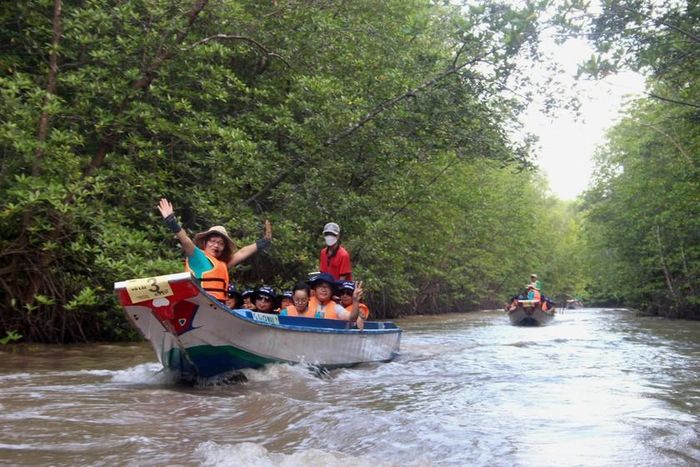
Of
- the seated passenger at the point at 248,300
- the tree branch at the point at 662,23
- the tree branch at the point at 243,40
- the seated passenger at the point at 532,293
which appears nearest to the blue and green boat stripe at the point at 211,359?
A: the seated passenger at the point at 248,300

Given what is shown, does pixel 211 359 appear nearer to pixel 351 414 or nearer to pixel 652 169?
pixel 351 414

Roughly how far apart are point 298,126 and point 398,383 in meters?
5.57

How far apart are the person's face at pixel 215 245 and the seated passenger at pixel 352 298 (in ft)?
6.82

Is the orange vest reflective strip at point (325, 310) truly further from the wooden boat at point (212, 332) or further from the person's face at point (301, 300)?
the wooden boat at point (212, 332)

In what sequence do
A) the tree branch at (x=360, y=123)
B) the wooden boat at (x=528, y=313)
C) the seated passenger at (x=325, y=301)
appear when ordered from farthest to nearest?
the wooden boat at (x=528, y=313) → the tree branch at (x=360, y=123) → the seated passenger at (x=325, y=301)

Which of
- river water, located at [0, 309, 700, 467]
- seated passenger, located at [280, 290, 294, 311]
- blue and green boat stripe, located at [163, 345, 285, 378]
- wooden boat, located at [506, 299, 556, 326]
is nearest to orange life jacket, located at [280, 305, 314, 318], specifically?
seated passenger, located at [280, 290, 294, 311]

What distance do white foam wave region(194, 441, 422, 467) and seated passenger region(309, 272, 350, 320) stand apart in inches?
175

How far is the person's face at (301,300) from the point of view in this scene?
8914mm

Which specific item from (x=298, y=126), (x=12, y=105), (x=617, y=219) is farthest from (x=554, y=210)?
(x=12, y=105)

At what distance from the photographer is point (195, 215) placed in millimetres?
11680

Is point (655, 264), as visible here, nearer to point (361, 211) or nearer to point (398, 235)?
point (398, 235)

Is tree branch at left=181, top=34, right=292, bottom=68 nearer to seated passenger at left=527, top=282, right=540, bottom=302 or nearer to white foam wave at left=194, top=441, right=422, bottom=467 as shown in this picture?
white foam wave at left=194, top=441, right=422, bottom=467

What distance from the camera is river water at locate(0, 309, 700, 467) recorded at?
459 cm

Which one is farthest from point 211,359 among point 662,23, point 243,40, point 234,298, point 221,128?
point 662,23
